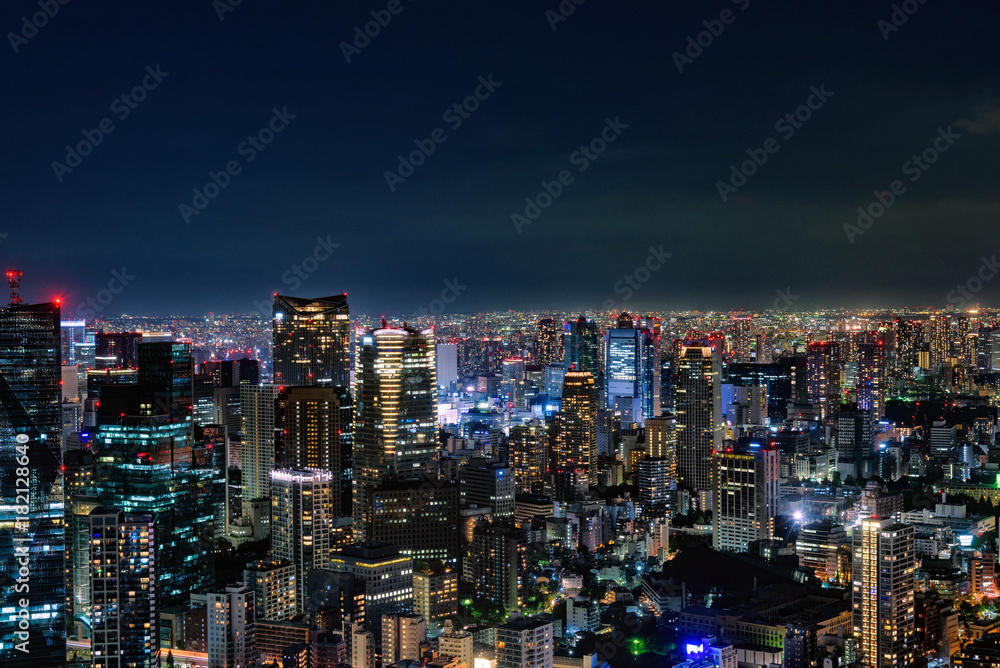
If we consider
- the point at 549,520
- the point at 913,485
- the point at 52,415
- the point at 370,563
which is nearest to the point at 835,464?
the point at 913,485

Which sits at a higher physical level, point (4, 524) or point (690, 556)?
point (4, 524)

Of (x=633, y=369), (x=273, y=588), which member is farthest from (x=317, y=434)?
(x=633, y=369)

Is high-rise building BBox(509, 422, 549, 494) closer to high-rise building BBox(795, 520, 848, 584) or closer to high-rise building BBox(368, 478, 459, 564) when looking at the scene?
high-rise building BBox(368, 478, 459, 564)

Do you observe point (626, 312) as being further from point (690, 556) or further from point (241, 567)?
point (241, 567)

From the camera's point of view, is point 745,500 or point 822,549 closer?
point 822,549

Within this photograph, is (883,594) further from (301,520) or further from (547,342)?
(547,342)

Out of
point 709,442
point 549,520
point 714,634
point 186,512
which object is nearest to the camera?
point 714,634
